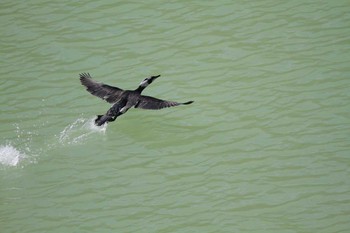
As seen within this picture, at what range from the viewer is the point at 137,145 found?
43.9 feet

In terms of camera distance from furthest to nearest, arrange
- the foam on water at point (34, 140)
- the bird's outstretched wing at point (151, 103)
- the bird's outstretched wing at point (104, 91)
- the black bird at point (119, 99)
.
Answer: the bird's outstretched wing at point (104, 91) < the foam on water at point (34, 140) < the black bird at point (119, 99) < the bird's outstretched wing at point (151, 103)

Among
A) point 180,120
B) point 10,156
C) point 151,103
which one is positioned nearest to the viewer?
point 151,103

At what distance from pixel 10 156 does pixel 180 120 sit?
314 centimetres

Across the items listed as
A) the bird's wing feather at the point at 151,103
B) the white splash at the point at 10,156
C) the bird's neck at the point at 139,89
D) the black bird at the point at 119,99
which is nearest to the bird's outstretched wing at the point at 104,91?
the black bird at the point at 119,99

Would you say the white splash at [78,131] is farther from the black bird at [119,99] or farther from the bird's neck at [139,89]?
the bird's neck at [139,89]

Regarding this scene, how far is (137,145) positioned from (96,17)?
5011 millimetres

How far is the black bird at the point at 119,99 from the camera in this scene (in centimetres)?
1330

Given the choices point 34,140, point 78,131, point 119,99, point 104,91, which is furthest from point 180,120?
point 34,140

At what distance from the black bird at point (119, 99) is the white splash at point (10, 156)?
60.0 inches

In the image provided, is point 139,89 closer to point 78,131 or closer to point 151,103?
point 151,103

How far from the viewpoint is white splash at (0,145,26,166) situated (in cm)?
1340

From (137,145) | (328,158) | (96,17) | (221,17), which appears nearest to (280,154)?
(328,158)

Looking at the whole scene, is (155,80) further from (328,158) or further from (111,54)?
(328,158)

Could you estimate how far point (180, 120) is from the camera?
14.0m
